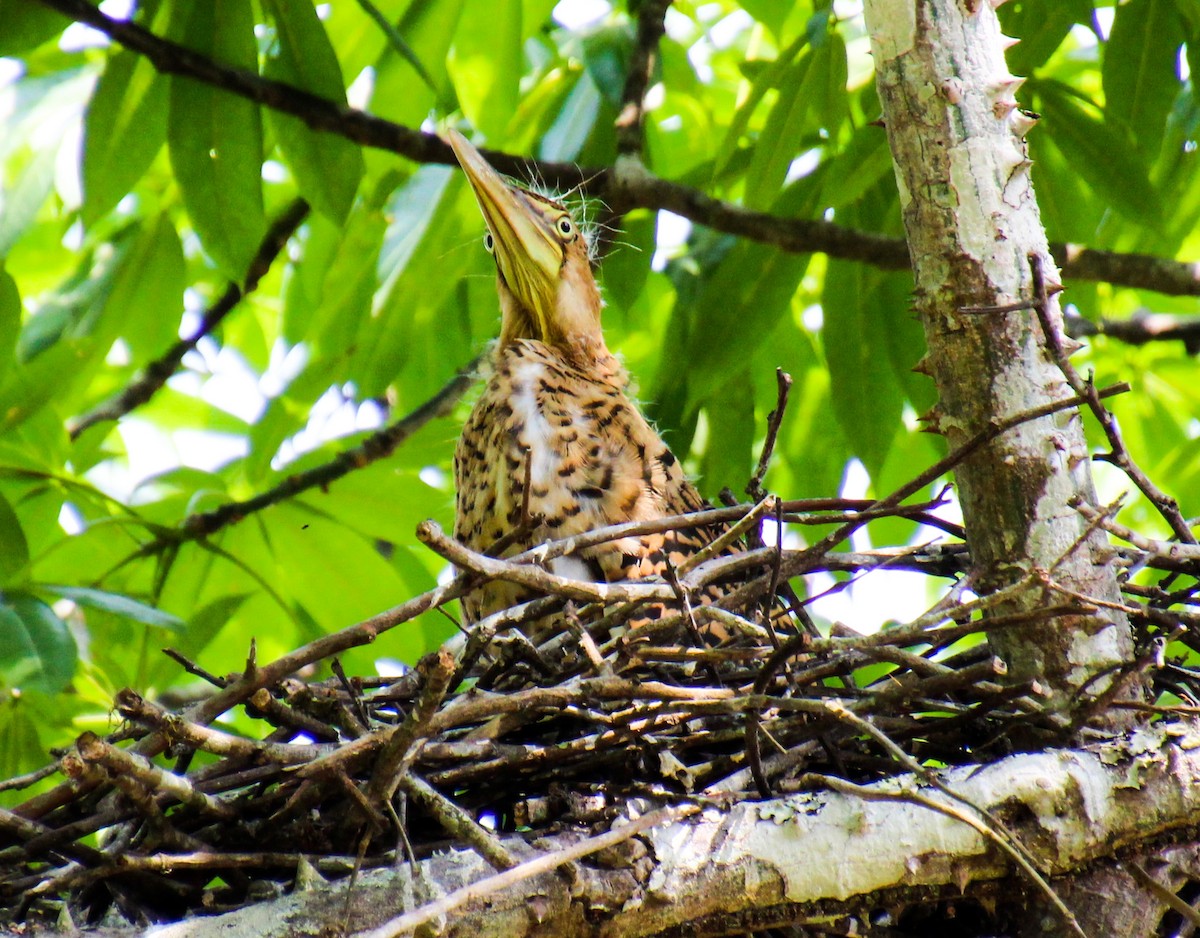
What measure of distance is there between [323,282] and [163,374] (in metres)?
0.93

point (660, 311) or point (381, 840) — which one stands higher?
point (660, 311)

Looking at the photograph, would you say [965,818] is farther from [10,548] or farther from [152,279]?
[152,279]

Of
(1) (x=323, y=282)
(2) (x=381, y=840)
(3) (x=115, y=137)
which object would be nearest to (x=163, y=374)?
(1) (x=323, y=282)

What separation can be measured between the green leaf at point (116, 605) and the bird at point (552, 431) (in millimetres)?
610

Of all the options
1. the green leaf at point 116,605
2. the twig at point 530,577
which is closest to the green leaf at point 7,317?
the green leaf at point 116,605

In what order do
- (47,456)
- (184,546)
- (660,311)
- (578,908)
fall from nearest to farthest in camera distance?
(578,908) → (47,456) → (184,546) → (660,311)

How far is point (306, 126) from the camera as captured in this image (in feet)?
9.32

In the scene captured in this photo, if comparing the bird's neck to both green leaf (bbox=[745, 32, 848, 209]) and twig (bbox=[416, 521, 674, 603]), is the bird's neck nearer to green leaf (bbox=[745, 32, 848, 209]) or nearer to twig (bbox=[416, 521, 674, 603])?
green leaf (bbox=[745, 32, 848, 209])

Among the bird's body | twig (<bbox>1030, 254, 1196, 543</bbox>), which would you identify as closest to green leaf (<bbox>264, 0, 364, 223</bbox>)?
the bird's body

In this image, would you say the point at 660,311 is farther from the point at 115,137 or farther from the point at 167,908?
the point at 167,908

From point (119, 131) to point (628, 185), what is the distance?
1143 mm

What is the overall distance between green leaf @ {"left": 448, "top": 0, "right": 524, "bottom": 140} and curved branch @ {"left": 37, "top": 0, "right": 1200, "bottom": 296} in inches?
10.4

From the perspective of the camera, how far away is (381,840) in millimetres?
1704

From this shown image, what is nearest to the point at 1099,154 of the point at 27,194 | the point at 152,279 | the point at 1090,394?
the point at 1090,394
